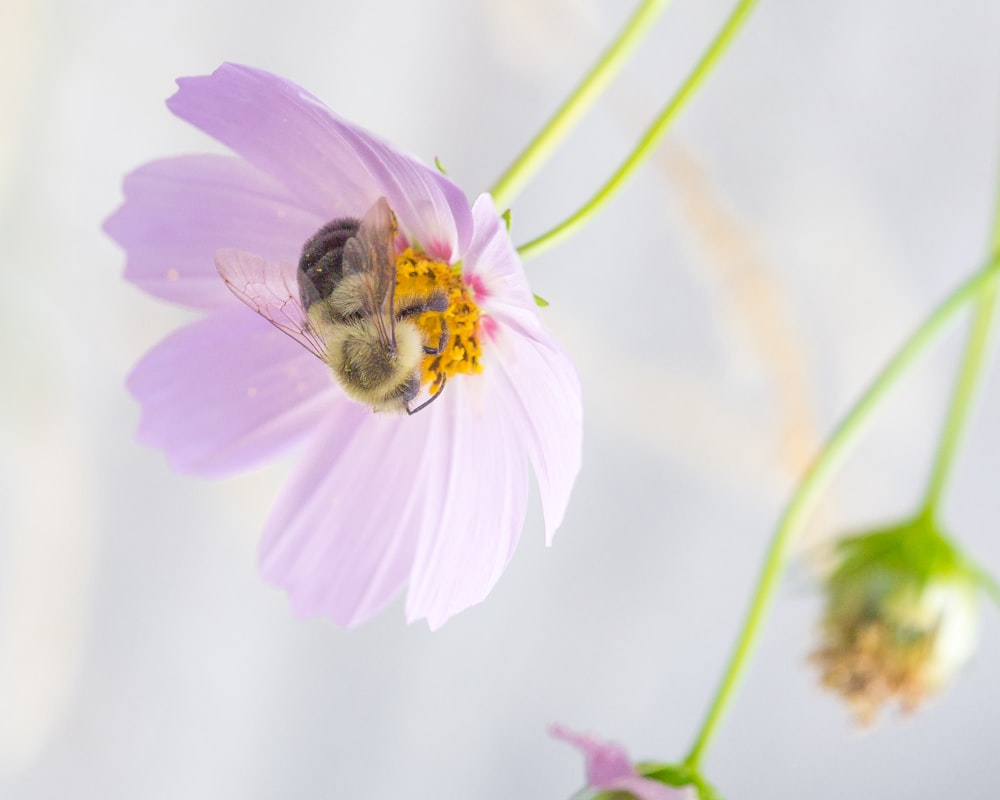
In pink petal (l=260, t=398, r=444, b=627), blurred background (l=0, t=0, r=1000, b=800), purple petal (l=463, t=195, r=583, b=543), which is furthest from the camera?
blurred background (l=0, t=0, r=1000, b=800)

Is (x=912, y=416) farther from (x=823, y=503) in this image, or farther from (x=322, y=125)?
(x=322, y=125)

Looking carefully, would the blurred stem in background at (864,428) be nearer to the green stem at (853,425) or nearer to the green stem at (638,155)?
the green stem at (853,425)

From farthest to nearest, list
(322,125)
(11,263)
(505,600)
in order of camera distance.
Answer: (505,600)
(11,263)
(322,125)

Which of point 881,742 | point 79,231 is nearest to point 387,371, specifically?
point 79,231

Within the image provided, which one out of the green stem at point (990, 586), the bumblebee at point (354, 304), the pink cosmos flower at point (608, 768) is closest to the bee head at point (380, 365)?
the bumblebee at point (354, 304)

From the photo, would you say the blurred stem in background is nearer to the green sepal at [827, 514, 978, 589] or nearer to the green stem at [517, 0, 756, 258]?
the green sepal at [827, 514, 978, 589]

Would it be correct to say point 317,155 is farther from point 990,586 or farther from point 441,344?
point 990,586

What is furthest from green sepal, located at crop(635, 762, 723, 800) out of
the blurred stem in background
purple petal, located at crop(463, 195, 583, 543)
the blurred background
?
the blurred background
